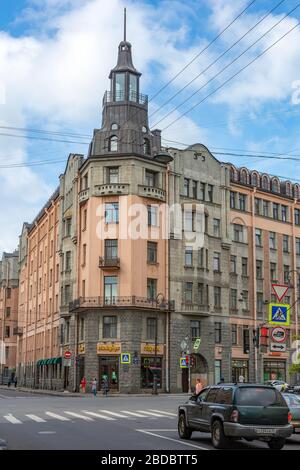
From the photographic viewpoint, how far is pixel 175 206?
2373 inches

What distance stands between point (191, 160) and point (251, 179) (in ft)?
33.8


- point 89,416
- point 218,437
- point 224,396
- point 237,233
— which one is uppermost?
point 237,233

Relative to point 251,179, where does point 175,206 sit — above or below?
below

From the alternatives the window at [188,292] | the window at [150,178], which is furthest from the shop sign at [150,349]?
the window at [150,178]

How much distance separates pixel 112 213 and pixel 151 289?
7.44m

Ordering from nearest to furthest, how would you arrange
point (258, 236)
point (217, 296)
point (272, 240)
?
point (217, 296)
point (258, 236)
point (272, 240)

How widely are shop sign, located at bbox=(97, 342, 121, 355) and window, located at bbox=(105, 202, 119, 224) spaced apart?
34.2ft

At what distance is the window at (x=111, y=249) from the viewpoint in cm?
5709

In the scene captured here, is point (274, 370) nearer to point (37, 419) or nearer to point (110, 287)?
point (110, 287)

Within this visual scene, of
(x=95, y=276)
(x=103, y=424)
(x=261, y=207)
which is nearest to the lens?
(x=103, y=424)

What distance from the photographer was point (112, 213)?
5762 centimetres

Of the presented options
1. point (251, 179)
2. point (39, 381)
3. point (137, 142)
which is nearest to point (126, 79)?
point (137, 142)

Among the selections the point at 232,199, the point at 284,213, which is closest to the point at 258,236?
the point at 232,199

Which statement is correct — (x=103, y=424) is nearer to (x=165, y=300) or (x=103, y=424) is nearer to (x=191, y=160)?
(x=165, y=300)
